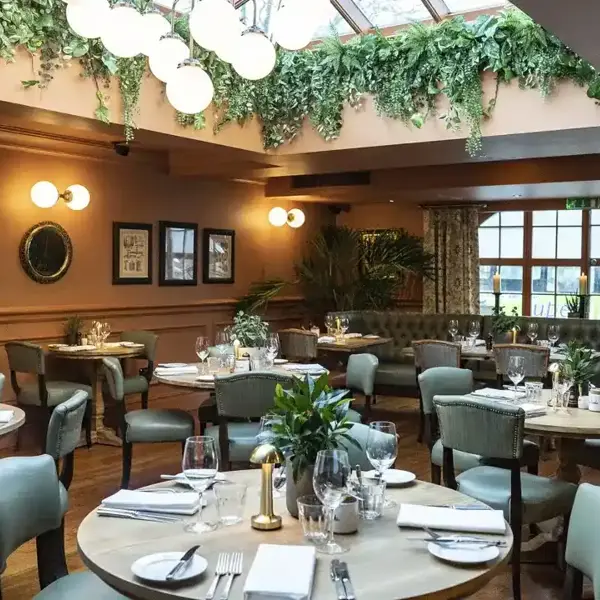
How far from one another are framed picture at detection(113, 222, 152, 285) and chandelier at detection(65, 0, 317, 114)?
388 centimetres

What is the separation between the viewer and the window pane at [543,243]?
36.0ft

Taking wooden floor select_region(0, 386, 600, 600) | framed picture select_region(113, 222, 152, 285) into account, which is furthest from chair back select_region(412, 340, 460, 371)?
framed picture select_region(113, 222, 152, 285)

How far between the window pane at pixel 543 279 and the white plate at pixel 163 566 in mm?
9888

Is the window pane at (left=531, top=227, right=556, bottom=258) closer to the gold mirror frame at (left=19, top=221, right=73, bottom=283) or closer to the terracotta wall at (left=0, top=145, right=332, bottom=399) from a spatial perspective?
Answer: the terracotta wall at (left=0, top=145, right=332, bottom=399)

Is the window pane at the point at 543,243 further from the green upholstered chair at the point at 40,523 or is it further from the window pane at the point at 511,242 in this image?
the green upholstered chair at the point at 40,523

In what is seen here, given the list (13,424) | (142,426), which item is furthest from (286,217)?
(13,424)

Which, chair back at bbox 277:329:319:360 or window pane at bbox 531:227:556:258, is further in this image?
window pane at bbox 531:227:556:258

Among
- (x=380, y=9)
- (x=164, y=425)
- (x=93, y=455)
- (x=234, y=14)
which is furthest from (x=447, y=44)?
(x=93, y=455)

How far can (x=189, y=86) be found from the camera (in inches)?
158

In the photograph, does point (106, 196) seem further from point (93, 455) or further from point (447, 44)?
point (447, 44)

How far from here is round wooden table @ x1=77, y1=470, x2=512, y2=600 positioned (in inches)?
67.4

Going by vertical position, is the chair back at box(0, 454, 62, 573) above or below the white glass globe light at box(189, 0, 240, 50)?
below

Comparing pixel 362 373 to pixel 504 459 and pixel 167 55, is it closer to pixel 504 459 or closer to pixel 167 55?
pixel 504 459

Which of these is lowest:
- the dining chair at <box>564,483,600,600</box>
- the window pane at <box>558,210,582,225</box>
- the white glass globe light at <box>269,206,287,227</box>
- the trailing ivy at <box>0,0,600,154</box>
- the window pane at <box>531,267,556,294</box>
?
the dining chair at <box>564,483,600,600</box>
